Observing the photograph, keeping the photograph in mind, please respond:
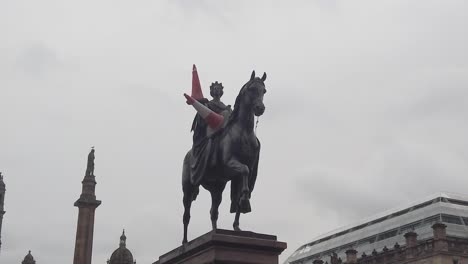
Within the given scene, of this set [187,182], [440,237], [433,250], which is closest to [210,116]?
[187,182]

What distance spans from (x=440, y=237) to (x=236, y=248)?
169ft

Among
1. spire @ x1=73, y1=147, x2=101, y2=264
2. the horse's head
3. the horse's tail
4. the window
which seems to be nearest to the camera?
the horse's head

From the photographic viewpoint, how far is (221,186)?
15703 mm

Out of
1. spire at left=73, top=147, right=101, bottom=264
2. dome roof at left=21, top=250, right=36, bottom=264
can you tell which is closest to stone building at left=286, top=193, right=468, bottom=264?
spire at left=73, top=147, right=101, bottom=264

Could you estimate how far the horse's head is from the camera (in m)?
14.3

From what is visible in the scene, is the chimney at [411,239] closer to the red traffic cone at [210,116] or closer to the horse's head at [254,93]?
the red traffic cone at [210,116]

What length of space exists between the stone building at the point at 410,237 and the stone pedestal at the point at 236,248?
4985 cm

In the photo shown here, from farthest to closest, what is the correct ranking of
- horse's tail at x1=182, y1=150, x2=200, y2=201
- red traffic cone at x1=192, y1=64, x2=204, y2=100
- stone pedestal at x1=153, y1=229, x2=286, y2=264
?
red traffic cone at x1=192, y1=64, x2=204, y2=100 < horse's tail at x1=182, y1=150, x2=200, y2=201 < stone pedestal at x1=153, y1=229, x2=286, y2=264

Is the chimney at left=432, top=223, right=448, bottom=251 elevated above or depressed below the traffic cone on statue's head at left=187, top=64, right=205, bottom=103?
above

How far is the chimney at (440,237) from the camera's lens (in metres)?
60.5

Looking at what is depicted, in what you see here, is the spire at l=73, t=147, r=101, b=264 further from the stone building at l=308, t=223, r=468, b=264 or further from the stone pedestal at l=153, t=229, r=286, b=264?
the stone pedestal at l=153, t=229, r=286, b=264

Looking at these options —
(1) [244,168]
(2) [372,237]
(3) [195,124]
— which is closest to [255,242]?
(1) [244,168]

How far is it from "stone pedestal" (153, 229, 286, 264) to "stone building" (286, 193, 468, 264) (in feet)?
164

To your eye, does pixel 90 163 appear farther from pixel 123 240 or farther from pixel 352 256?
pixel 352 256
